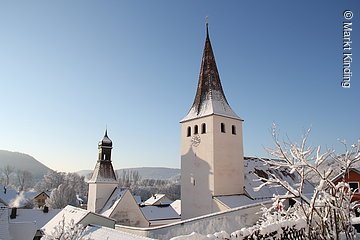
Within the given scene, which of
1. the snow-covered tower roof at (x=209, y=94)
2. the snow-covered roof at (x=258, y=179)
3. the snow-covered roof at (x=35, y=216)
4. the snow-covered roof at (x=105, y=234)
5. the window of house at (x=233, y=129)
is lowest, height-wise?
the snow-covered roof at (x=35, y=216)

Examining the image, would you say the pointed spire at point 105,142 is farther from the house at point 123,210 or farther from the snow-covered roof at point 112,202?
the house at point 123,210

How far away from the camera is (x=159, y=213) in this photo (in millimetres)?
37688

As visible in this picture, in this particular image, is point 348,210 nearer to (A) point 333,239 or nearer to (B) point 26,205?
(A) point 333,239

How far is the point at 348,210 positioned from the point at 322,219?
0.75 m

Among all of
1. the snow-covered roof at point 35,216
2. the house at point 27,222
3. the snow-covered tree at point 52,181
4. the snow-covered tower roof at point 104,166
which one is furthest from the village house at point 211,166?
the snow-covered tree at point 52,181

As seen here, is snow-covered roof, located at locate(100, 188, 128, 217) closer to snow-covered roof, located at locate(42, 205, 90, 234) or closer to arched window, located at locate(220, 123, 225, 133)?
snow-covered roof, located at locate(42, 205, 90, 234)

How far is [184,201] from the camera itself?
22.6 m

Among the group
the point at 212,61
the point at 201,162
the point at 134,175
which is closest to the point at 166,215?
the point at 201,162

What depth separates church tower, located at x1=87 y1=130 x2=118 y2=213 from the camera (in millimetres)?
28250

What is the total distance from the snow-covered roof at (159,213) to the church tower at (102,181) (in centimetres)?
869

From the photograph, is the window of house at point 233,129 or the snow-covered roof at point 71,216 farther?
the window of house at point 233,129

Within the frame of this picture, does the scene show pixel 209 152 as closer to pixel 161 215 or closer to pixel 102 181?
pixel 102 181

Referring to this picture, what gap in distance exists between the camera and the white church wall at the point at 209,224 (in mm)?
13719

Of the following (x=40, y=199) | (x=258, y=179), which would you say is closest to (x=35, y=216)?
(x=258, y=179)
